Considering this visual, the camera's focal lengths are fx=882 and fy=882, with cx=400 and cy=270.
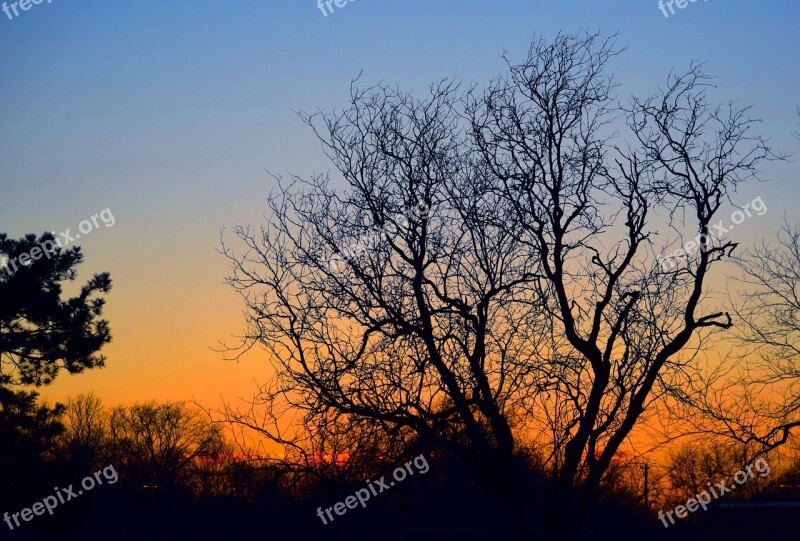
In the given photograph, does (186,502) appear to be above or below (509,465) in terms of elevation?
above

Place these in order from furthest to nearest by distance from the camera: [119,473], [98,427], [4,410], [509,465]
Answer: [98,427]
[119,473]
[4,410]
[509,465]

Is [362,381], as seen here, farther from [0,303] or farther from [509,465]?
[0,303]

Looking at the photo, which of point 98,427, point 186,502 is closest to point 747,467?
point 186,502

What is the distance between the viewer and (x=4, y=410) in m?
26.1

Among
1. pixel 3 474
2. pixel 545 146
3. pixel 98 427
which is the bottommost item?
pixel 545 146

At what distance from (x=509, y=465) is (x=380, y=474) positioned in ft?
7.09

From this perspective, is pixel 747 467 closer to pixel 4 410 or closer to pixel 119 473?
pixel 4 410

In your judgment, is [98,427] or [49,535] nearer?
[49,535]

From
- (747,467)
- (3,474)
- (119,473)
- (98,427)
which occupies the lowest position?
(747,467)

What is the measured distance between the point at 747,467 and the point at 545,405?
A: 4.69 metres

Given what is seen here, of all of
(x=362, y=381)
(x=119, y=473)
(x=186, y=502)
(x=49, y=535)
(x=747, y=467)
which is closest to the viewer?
(x=362, y=381)

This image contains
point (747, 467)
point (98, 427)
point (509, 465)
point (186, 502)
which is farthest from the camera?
point (98, 427)

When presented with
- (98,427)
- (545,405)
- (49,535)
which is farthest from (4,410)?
(98,427)

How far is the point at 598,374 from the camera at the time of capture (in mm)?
13383
